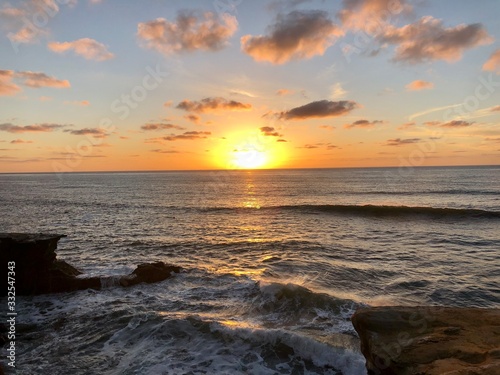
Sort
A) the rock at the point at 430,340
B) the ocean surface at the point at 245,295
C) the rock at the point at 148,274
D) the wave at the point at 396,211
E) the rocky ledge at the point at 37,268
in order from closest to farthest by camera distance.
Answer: the rock at the point at 430,340 → the ocean surface at the point at 245,295 → the rocky ledge at the point at 37,268 → the rock at the point at 148,274 → the wave at the point at 396,211

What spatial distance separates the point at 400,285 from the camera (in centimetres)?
1741

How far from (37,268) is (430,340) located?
17849 millimetres

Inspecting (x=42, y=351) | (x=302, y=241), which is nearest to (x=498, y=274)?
(x=302, y=241)

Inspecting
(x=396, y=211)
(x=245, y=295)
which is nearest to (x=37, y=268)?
(x=245, y=295)

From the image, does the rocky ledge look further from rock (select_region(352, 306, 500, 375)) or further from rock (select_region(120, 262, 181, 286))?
rock (select_region(352, 306, 500, 375))

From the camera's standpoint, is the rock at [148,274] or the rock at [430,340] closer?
the rock at [430,340]

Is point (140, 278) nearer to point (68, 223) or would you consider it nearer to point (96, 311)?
point (96, 311)

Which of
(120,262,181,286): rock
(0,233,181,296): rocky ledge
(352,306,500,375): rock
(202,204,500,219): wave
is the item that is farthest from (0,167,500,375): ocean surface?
(202,204,500,219): wave

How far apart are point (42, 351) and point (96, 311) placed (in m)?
3.30

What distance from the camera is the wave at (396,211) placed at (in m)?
40.6

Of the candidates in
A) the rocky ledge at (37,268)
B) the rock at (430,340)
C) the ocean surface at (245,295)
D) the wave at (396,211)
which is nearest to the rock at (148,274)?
the rocky ledge at (37,268)

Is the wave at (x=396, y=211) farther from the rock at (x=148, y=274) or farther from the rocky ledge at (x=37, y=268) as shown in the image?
the rocky ledge at (x=37, y=268)

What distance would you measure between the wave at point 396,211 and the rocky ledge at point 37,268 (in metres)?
36.9

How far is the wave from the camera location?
40.6m
